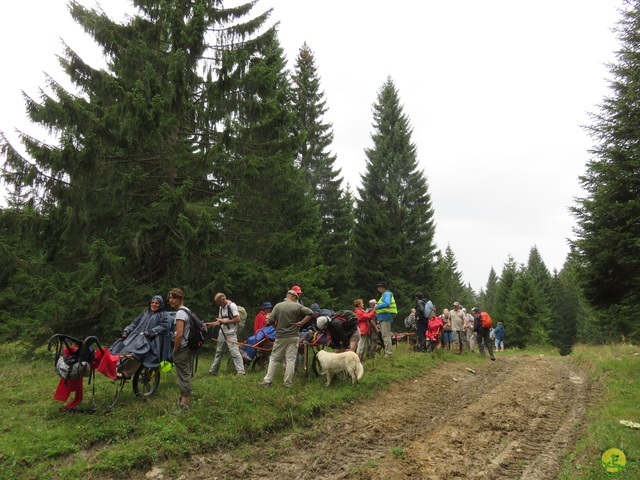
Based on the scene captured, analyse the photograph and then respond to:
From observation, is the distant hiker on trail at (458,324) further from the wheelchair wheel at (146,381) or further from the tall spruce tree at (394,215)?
the wheelchair wheel at (146,381)

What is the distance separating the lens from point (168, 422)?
5633 mm

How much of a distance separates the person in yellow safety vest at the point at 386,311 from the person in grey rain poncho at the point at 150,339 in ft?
19.8

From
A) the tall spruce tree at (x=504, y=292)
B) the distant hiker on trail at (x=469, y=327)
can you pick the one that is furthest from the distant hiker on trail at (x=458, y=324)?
the tall spruce tree at (x=504, y=292)

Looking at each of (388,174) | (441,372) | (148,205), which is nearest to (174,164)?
(148,205)

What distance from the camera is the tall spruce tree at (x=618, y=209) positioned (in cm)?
1173

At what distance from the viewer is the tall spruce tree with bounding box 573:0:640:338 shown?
38.5 feet

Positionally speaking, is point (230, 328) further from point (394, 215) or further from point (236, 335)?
point (394, 215)

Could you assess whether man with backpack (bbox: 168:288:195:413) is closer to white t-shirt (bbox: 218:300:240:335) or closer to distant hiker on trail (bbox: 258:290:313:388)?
distant hiker on trail (bbox: 258:290:313:388)

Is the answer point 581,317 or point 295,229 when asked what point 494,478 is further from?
point 581,317

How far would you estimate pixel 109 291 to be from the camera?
415 inches

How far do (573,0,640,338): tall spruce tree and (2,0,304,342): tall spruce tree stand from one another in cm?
1006

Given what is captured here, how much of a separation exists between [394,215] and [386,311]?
1835cm

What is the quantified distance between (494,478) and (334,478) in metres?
1.95

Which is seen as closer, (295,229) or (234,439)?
(234,439)
